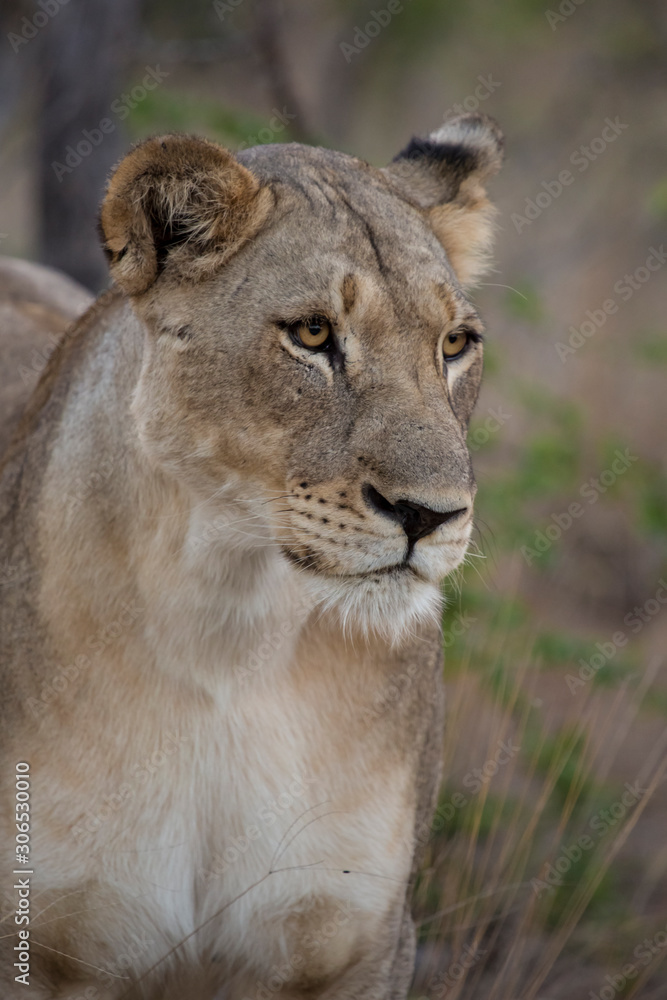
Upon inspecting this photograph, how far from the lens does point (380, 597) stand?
2.51 meters

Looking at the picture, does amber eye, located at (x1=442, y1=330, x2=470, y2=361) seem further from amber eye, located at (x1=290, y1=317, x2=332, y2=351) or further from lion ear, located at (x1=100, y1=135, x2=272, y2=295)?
lion ear, located at (x1=100, y1=135, x2=272, y2=295)

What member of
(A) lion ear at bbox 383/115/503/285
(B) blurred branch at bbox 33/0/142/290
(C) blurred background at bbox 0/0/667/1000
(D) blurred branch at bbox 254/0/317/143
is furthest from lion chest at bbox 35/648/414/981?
(D) blurred branch at bbox 254/0/317/143

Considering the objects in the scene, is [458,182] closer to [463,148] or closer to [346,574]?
[463,148]

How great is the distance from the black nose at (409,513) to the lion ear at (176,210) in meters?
0.69

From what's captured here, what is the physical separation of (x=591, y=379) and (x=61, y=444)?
22.5ft

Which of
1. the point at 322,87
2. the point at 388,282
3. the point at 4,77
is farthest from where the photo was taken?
the point at 322,87

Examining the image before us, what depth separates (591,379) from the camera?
30.5 ft

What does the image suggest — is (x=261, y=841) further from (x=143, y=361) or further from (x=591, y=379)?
(x=591, y=379)

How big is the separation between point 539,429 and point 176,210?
19.5 feet

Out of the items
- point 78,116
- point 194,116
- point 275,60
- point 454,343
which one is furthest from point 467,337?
point 275,60

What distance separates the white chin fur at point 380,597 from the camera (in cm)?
249

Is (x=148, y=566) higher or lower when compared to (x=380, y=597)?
lower

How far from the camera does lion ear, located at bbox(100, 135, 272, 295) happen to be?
8.48ft

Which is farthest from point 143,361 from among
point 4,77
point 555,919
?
point 4,77
